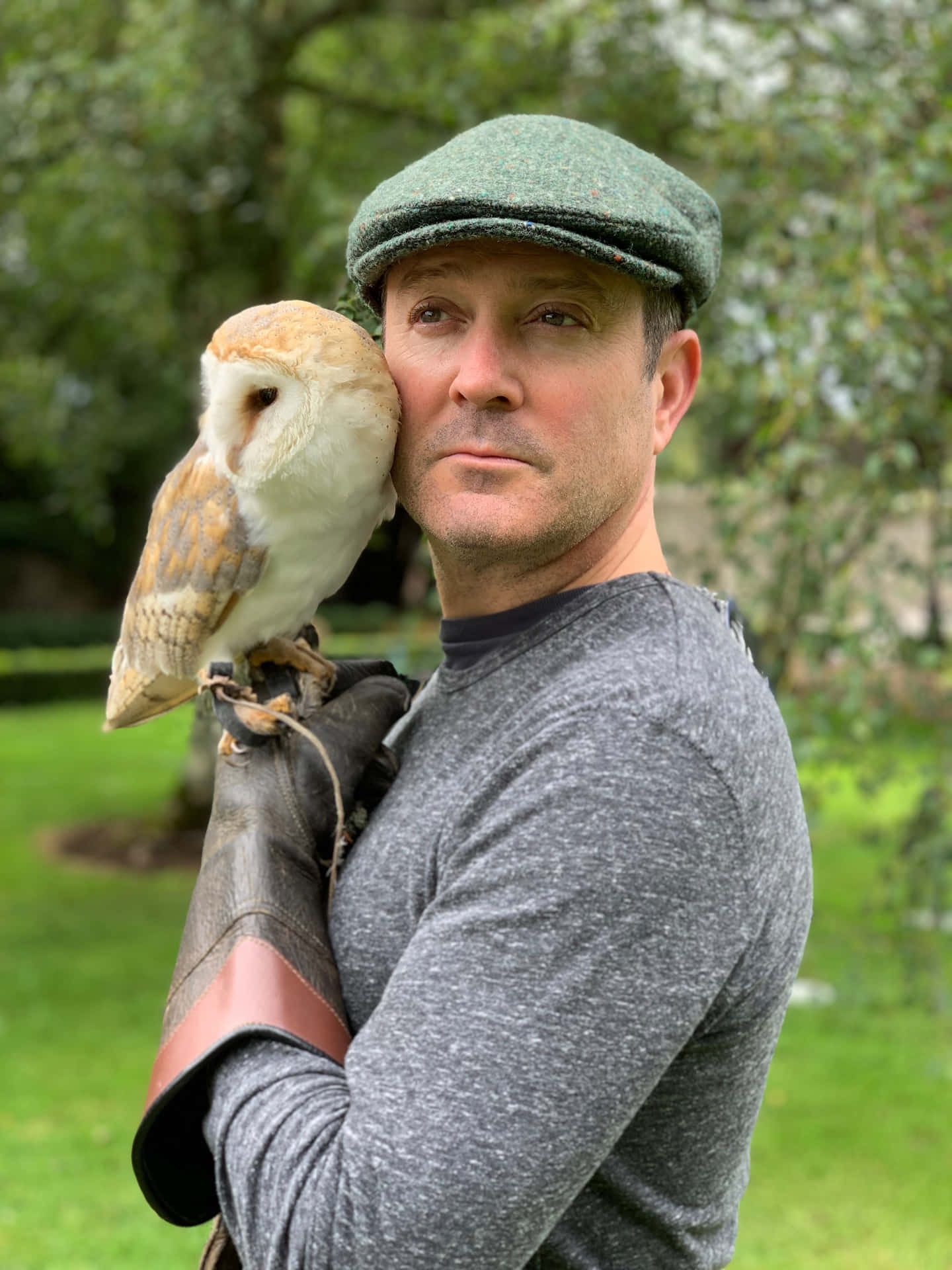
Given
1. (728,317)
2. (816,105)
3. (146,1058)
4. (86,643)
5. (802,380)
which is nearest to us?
(802,380)

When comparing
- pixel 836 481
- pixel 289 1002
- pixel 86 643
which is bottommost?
pixel 86 643

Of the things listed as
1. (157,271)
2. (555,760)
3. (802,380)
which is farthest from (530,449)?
(157,271)

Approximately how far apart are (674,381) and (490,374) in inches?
11.2

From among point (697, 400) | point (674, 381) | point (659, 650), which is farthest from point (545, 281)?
point (697, 400)

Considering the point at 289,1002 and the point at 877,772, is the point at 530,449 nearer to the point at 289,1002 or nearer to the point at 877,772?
the point at 289,1002

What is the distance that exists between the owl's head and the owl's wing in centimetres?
7

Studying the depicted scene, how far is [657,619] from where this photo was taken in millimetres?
1181

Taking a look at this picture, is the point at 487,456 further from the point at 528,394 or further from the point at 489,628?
the point at 489,628

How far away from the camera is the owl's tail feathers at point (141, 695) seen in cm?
175

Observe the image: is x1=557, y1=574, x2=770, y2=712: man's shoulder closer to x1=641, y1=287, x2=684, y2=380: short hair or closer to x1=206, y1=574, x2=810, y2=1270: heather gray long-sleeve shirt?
x1=206, y1=574, x2=810, y2=1270: heather gray long-sleeve shirt

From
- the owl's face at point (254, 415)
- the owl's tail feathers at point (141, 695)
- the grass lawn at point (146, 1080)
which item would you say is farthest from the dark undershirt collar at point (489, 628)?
the grass lawn at point (146, 1080)

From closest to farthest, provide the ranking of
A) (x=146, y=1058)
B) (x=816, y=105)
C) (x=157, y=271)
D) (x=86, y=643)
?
(x=816, y=105) → (x=146, y=1058) → (x=157, y=271) → (x=86, y=643)

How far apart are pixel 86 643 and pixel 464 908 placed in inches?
774

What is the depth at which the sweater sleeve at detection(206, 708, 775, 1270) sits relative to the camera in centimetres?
94
